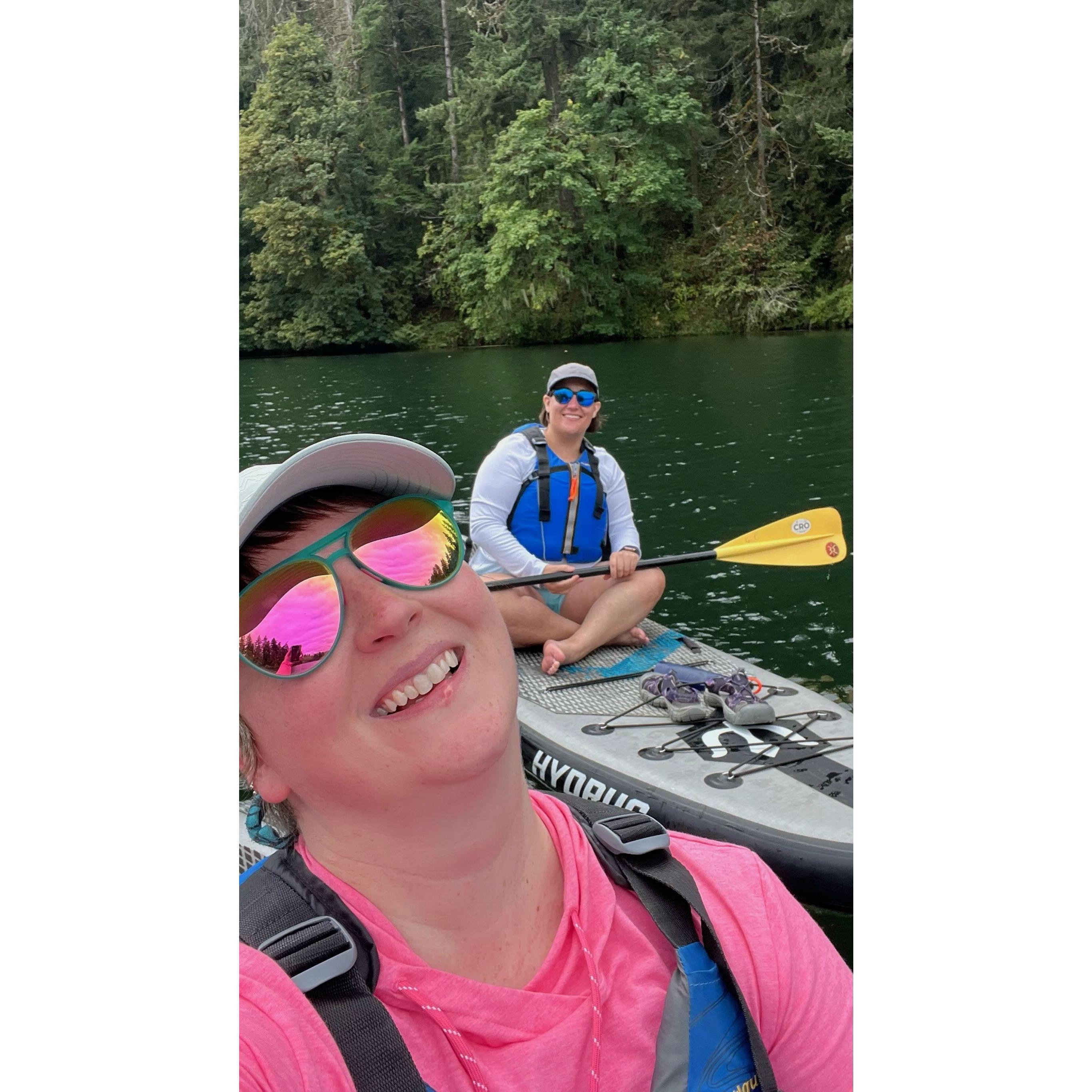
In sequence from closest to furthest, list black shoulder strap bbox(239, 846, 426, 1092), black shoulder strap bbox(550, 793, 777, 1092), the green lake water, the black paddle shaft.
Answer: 1. black shoulder strap bbox(239, 846, 426, 1092)
2. black shoulder strap bbox(550, 793, 777, 1092)
3. the black paddle shaft
4. the green lake water

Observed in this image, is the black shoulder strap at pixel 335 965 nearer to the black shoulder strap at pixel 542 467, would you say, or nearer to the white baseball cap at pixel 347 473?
the white baseball cap at pixel 347 473

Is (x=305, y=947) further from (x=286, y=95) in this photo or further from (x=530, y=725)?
(x=530, y=725)

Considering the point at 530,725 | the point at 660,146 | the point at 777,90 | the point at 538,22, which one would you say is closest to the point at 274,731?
the point at 530,725

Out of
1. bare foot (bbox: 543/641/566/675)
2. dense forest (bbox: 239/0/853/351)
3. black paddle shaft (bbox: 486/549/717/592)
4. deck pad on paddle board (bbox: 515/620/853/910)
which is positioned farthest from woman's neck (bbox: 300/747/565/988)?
bare foot (bbox: 543/641/566/675)

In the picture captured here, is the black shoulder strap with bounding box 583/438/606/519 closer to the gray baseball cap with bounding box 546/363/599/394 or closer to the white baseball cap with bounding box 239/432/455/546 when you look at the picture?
the gray baseball cap with bounding box 546/363/599/394

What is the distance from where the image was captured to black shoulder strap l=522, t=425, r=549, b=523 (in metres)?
3.05

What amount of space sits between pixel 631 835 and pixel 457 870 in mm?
124

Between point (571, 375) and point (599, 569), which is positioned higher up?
point (571, 375)

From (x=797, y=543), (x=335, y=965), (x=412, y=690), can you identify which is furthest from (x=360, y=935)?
(x=797, y=543)

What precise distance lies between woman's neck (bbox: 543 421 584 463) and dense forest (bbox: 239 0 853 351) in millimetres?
660

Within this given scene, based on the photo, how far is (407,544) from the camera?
563 mm

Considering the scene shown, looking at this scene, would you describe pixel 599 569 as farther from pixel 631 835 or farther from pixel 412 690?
pixel 412 690

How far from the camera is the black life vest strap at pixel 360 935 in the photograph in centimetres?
50
